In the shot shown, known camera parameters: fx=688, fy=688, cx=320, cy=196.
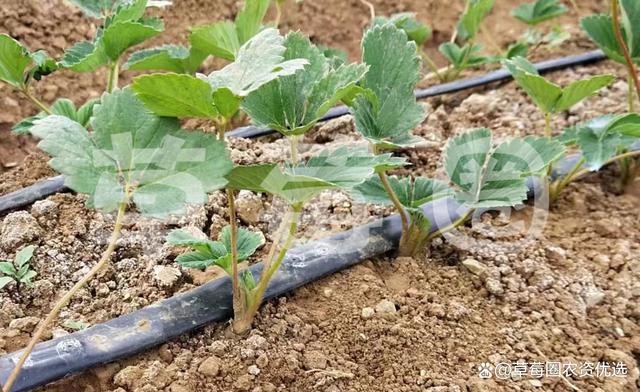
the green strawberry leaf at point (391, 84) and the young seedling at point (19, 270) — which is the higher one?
the green strawberry leaf at point (391, 84)

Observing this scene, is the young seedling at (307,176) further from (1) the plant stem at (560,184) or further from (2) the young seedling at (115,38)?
(1) the plant stem at (560,184)

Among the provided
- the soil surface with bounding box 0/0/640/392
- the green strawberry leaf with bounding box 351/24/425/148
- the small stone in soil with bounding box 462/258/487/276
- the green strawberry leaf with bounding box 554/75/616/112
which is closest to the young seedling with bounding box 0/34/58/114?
the soil surface with bounding box 0/0/640/392

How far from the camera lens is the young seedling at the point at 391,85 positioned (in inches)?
45.9

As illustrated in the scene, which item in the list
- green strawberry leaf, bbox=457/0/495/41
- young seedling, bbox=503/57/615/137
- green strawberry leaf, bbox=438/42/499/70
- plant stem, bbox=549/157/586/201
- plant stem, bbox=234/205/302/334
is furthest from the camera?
green strawberry leaf, bbox=438/42/499/70

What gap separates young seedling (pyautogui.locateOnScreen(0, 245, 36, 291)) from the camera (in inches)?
46.6

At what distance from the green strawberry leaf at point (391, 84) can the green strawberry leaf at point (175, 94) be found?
0.35m

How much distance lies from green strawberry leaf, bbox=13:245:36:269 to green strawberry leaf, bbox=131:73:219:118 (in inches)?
18.5

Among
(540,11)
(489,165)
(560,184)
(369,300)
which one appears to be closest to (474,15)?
(540,11)

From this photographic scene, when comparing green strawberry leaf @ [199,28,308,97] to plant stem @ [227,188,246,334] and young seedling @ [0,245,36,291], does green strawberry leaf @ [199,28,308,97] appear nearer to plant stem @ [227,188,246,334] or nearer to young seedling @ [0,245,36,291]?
plant stem @ [227,188,246,334]

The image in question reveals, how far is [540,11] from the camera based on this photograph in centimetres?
209

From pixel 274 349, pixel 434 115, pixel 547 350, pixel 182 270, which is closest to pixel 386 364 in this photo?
pixel 274 349

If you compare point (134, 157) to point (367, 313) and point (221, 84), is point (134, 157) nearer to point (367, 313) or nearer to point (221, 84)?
point (221, 84)

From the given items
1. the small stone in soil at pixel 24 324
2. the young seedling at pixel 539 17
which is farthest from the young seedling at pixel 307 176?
the young seedling at pixel 539 17

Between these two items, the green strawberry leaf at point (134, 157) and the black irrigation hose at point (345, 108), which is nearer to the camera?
the green strawberry leaf at point (134, 157)
